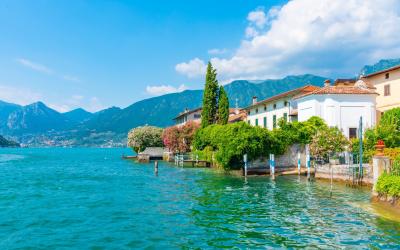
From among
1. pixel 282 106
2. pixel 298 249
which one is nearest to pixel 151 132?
pixel 282 106

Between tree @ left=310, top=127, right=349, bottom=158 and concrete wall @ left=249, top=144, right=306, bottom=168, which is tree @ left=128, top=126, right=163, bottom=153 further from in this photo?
tree @ left=310, top=127, right=349, bottom=158

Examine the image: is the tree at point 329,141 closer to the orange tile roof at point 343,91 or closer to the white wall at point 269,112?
the orange tile roof at point 343,91

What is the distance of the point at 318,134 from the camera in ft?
141

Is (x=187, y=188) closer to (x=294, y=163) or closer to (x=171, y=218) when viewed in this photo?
→ (x=171, y=218)

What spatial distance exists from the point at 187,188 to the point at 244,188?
5.09m

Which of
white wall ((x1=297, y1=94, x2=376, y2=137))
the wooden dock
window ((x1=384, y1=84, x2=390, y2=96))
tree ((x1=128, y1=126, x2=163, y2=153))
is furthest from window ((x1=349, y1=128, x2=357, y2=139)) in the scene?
tree ((x1=128, y1=126, x2=163, y2=153))

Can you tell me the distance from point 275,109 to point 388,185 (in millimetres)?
38819

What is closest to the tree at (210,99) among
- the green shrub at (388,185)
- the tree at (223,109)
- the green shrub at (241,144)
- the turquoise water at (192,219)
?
the tree at (223,109)

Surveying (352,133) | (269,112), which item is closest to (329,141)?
(352,133)

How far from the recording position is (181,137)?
76312 millimetres

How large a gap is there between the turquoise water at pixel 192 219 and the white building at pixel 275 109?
75.9 feet

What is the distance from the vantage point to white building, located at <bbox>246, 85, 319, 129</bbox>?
53.5 m

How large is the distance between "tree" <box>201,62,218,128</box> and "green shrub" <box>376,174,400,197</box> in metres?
48.3

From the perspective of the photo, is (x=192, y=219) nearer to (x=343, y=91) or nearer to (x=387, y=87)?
(x=343, y=91)
